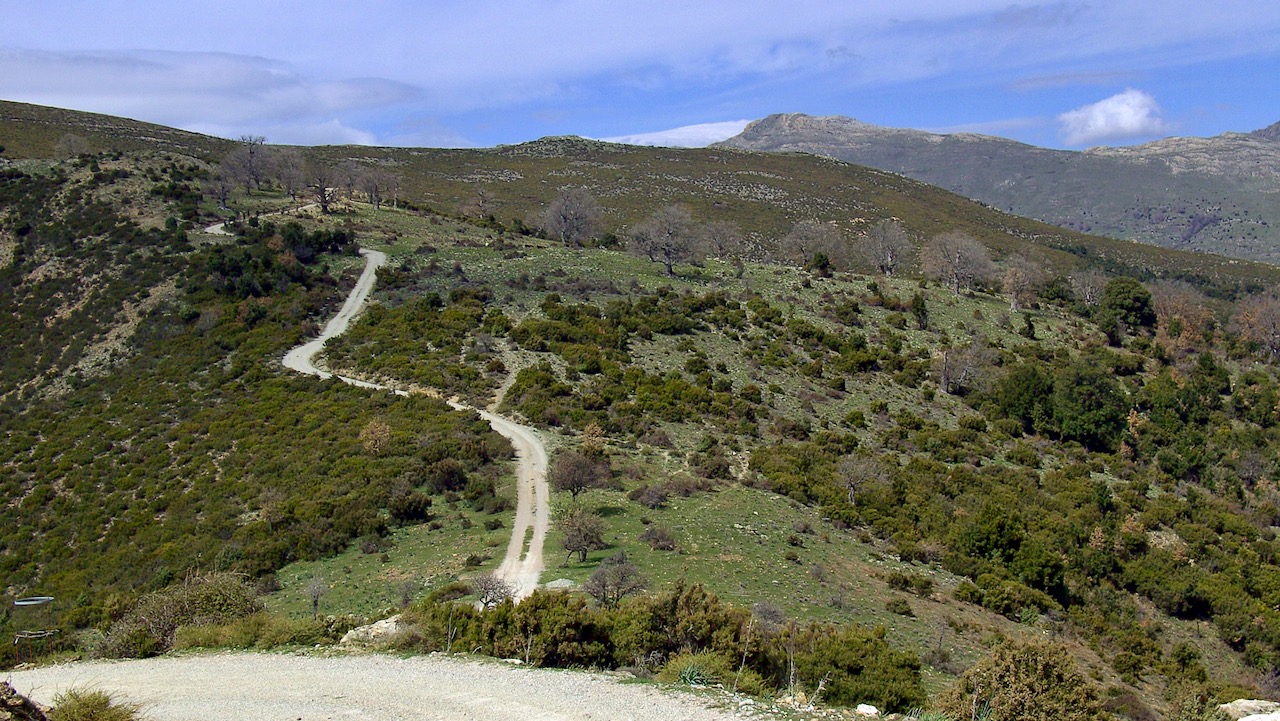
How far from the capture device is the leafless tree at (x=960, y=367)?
45.0 metres

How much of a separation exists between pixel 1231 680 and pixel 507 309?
3825 centimetres

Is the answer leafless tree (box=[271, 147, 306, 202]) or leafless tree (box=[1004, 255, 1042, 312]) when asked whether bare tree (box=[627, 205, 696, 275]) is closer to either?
leafless tree (box=[1004, 255, 1042, 312])

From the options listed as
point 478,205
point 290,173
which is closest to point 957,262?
point 478,205

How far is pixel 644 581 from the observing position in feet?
58.3

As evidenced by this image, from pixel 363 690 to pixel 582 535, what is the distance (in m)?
9.22

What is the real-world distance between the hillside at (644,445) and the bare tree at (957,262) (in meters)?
1.52

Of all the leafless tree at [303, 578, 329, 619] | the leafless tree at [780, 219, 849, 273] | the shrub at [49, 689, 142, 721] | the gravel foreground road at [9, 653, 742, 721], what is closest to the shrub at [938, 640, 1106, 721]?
the gravel foreground road at [9, 653, 742, 721]

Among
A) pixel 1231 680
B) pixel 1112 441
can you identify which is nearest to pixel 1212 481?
pixel 1112 441

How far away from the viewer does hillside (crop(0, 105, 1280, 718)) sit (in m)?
18.5

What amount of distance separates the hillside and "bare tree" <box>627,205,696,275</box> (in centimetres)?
115

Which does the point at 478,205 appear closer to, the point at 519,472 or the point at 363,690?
the point at 519,472

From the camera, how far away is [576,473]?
24641 millimetres

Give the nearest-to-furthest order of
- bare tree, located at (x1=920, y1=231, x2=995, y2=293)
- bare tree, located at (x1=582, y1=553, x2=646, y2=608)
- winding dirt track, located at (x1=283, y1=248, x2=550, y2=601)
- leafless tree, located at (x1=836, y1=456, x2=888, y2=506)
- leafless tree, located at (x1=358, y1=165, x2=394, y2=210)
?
bare tree, located at (x1=582, y1=553, x2=646, y2=608), winding dirt track, located at (x1=283, y1=248, x2=550, y2=601), leafless tree, located at (x1=836, y1=456, x2=888, y2=506), bare tree, located at (x1=920, y1=231, x2=995, y2=293), leafless tree, located at (x1=358, y1=165, x2=394, y2=210)

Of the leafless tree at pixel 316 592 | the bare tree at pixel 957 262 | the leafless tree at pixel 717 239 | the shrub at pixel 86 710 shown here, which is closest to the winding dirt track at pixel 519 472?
the leafless tree at pixel 316 592
